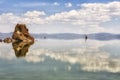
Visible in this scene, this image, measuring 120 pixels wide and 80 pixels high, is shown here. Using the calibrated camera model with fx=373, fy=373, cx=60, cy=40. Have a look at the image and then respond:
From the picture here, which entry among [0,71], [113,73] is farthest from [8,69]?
[113,73]

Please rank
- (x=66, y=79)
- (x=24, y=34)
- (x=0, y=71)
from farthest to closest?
(x=24, y=34)
(x=0, y=71)
(x=66, y=79)

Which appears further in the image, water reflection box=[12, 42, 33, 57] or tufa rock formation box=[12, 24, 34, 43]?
tufa rock formation box=[12, 24, 34, 43]

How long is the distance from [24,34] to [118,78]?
12385 centimetres

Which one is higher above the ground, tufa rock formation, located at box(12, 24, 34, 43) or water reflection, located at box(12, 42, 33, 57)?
water reflection, located at box(12, 42, 33, 57)

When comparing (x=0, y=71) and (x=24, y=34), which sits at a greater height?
(x=0, y=71)

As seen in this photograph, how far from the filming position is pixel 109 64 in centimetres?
5141

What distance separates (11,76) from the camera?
133 ft

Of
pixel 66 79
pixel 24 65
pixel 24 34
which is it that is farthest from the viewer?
pixel 24 34

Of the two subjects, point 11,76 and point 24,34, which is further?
point 24,34

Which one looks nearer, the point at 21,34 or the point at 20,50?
the point at 20,50

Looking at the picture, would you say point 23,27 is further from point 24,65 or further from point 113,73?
point 113,73

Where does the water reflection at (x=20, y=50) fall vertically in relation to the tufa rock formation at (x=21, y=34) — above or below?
above

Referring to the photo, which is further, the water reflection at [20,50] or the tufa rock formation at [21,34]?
the tufa rock formation at [21,34]

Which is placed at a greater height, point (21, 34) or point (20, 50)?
point (20, 50)
